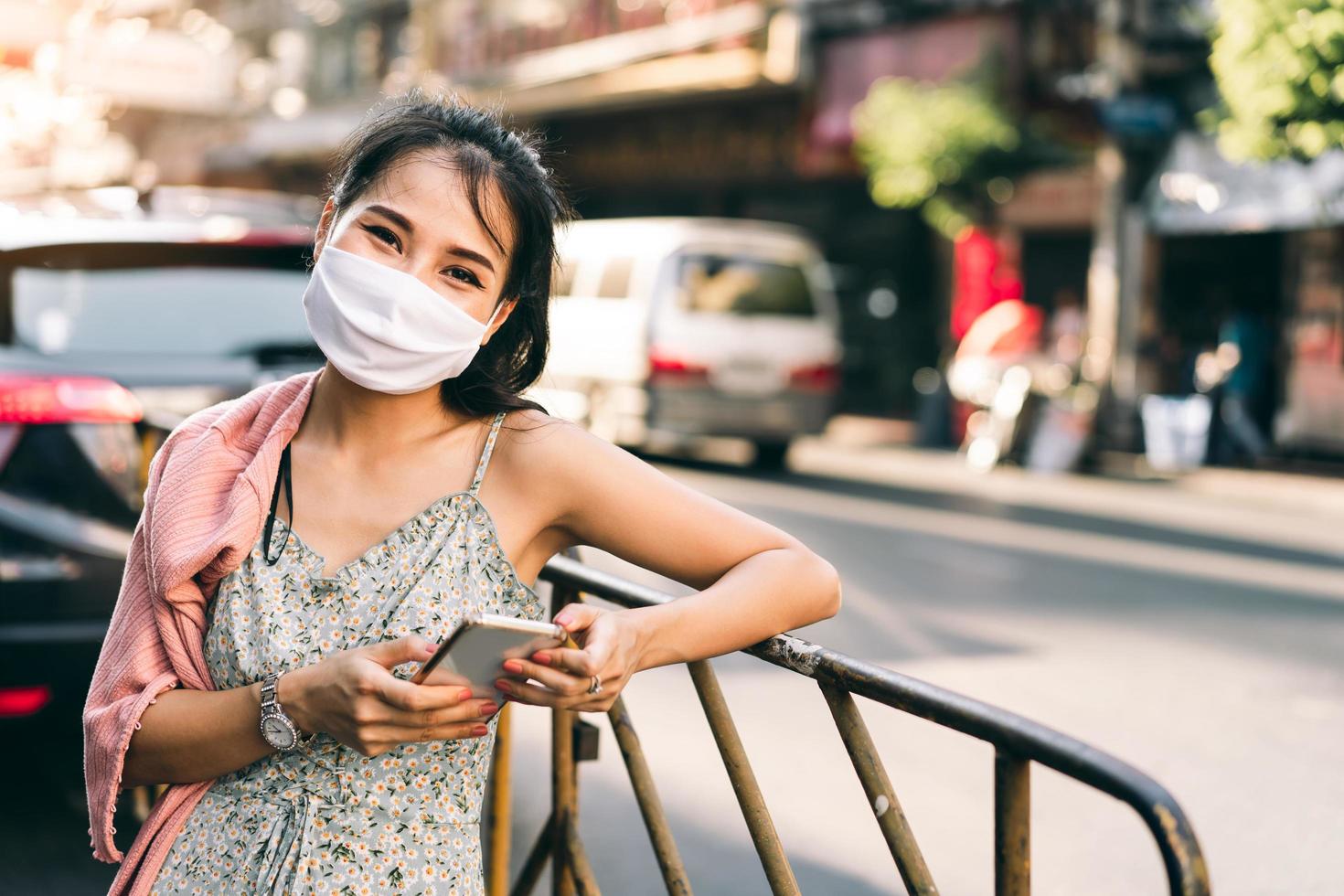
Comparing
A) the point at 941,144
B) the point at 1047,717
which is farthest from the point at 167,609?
the point at 941,144

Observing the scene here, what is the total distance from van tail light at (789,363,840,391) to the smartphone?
1270 cm

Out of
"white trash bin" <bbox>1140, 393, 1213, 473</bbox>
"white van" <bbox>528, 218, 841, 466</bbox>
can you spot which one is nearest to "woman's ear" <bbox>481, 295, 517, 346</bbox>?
"white van" <bbox>528, 218, 841, 466</bbox>

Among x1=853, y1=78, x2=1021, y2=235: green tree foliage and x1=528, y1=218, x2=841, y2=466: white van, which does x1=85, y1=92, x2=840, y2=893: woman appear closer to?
x1=528, y1=218, x2=841, y2=466: white van

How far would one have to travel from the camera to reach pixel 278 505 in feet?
6.16

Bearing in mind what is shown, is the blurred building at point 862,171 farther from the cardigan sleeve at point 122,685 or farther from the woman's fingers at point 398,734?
the woman's fingers at point 398,734

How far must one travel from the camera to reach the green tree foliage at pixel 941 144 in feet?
51.1

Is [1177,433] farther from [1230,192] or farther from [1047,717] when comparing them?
[1047,717]

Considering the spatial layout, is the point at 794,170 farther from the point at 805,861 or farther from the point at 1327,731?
the point at 805,861

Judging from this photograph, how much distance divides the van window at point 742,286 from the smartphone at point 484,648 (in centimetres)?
1241

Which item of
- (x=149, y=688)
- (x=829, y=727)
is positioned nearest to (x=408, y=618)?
(x=149, y=688)

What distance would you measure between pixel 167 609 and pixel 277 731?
0.78ft

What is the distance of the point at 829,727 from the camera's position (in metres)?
5.33

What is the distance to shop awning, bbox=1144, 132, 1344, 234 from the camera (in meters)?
14.7

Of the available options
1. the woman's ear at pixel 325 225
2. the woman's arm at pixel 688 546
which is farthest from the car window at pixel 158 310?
the woman's arm at pixel 688 546
